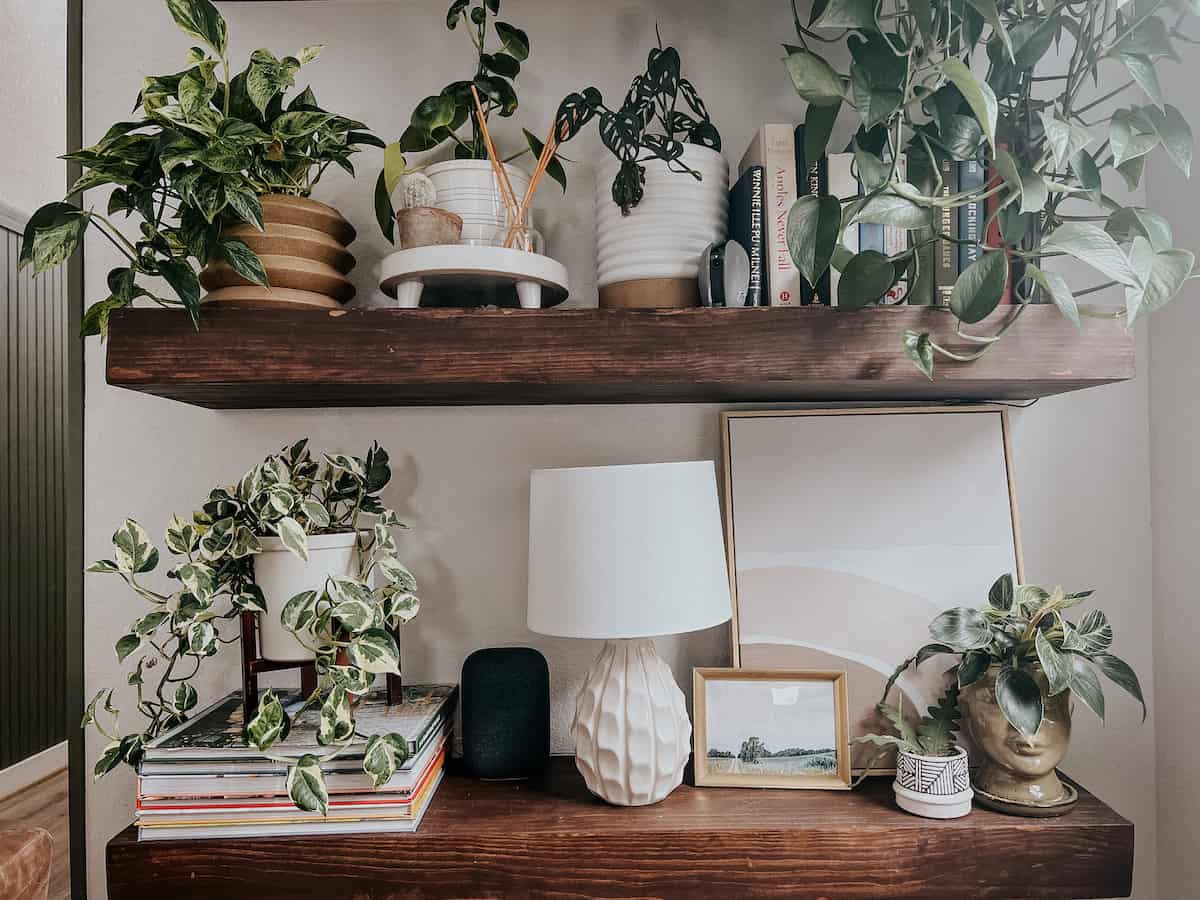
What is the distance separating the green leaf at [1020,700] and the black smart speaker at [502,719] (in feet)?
1.82

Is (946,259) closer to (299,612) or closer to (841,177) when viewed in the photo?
(841,177)

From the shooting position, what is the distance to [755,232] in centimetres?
93

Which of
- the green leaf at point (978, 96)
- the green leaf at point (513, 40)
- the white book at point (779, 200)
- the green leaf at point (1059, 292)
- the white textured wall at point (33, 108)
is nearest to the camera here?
the green leaf at point (978, 96)

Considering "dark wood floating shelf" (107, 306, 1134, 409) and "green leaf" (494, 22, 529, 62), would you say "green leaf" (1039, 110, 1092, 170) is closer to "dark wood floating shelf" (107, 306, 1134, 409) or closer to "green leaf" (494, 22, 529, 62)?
"dark wood floating shelf" (107, 306, 1134, 409)

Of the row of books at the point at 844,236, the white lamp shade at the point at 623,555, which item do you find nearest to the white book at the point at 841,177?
the row of books at the point at 844,236

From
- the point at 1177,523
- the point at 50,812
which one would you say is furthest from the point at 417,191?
the point at 50,812

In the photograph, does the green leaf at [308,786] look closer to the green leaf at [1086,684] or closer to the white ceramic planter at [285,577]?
the white ceramic planter at [285,577]

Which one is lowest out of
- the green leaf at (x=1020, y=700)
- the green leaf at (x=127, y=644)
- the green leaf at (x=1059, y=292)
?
the green leaf at (x=1020, y=700)

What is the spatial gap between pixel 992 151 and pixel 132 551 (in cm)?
103

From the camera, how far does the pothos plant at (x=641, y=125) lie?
0.94m

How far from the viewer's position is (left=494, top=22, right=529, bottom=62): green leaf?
1.02 m

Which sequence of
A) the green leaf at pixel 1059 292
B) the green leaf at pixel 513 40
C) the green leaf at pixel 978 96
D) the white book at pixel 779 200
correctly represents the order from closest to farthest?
the green leaf at pixel 978 96, the green leaf at pixel 1059 292, the white book at pixel 779 200, the green leaf at pixel 513 40

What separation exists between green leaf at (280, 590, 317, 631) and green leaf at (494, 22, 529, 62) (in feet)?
2.47

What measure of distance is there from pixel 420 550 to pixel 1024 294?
0.86 m
